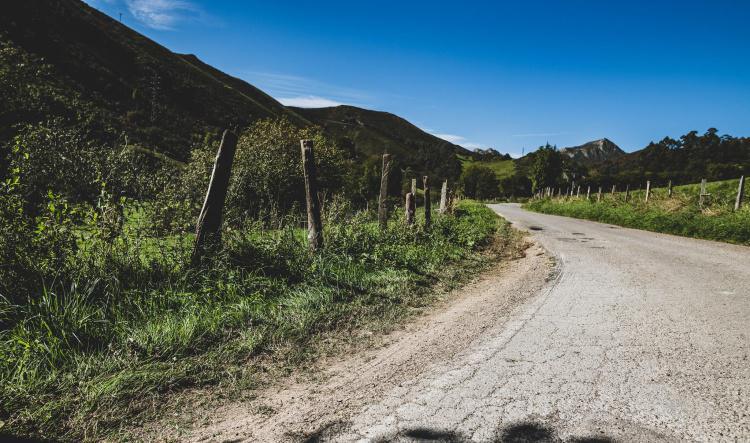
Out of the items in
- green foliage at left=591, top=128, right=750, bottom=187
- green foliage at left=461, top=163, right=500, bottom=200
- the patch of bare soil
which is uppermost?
green foliage at left=591, top=128, right=750, bottom=187

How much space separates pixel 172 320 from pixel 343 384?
1.97 meters

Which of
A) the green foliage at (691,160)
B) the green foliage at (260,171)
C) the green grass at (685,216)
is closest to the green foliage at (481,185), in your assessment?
the green foliage at (691,160)

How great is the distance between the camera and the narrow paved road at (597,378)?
2.40 m

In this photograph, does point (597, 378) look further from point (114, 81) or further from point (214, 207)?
point (114, 81)

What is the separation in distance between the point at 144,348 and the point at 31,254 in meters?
1.75

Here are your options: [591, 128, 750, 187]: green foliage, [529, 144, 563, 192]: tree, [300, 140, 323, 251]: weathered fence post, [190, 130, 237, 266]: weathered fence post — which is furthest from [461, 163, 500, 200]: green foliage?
[190, 130, 237, 266]: weathered fence post

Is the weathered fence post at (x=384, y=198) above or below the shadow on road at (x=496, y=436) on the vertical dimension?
above

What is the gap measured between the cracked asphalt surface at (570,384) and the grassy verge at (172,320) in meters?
0.81

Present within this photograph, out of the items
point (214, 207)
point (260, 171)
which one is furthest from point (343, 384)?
point (260, 171)

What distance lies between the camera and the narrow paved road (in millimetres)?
2404

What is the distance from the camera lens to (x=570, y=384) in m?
2.94

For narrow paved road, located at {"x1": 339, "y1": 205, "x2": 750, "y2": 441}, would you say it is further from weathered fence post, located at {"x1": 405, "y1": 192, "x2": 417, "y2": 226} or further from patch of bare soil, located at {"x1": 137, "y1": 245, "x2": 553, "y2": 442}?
weathered fence post, located at {"x1": 405, "y1": 192, "x2": 417, "y2": 226}

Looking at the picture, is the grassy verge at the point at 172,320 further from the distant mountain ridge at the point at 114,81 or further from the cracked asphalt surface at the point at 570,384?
the distant mountain ridge at the point at 114,81

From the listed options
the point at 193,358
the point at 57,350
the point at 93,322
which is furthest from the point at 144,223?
the point at 193,358
